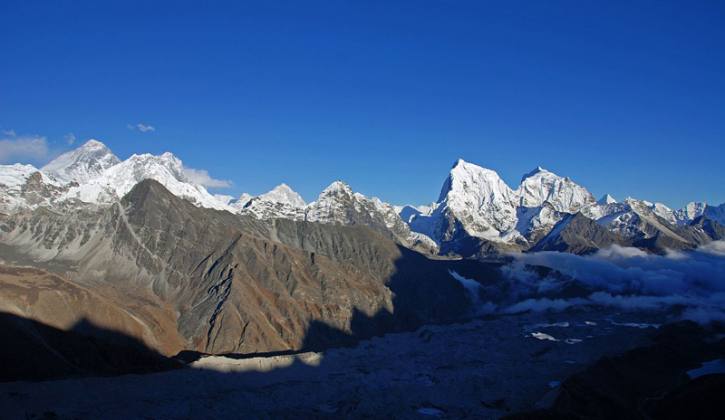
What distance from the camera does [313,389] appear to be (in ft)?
469

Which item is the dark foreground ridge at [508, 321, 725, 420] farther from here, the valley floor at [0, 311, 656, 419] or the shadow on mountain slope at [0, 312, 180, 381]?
the shadow on mountain slope at [0, 312, 180, 381]

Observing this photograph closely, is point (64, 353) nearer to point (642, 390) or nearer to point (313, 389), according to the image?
point (313, 389)

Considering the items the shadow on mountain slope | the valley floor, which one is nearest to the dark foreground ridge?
the valley floor

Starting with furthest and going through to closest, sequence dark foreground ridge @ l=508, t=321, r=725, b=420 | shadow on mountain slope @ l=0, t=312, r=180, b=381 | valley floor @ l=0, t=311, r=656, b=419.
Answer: dark foreground ridge @ l=508, t=321, r=725, b=420, shadow on mountain slope @ l=0, t=312, r=180, b=381, valley floor @ l=0, t=311, r=656, b=419

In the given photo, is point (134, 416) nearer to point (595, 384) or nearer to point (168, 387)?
point (168, 387)

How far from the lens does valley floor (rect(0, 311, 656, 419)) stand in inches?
4023

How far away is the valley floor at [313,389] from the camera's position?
102188mm

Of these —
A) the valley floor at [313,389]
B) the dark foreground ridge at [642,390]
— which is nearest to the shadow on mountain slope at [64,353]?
the valley floor at [313,389]

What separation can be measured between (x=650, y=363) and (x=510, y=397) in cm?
4810

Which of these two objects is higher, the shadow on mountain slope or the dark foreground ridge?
the shadow on mountain slope

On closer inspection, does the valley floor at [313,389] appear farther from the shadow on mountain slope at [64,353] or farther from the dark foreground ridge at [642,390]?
the dark foreground ridge at [642,390]

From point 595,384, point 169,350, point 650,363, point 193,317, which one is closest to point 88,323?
point 169,350

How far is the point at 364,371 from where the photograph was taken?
16838 centimetres

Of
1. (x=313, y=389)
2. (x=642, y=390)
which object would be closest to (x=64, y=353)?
(x=313, y=389)
